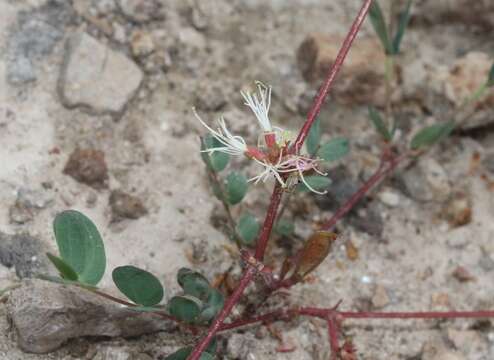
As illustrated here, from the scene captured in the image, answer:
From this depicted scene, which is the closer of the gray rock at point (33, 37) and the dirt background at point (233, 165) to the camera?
the dirt background at point (233, 165)

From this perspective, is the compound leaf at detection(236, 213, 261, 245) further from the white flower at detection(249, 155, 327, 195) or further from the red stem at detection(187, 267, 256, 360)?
the white flower at detection(249, 155, 327, 195)

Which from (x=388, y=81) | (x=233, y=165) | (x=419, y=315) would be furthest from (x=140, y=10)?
(x=419, y=315)

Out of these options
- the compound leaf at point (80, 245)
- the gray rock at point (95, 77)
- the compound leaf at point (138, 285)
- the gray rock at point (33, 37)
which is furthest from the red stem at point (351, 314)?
the gray rock at point (33, 37)

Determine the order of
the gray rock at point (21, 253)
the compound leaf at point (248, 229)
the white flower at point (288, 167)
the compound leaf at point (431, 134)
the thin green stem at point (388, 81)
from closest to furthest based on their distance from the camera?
the white flower at point (288, 167)
the gray rock at point (21, 253)
the compound leaf at point (248, 229)
the compound leaf at point (431, 134)
the thin green stem at point (388, 81)

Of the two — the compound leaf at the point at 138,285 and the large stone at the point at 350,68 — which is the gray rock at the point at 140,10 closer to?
the large stone at the point at 350,68

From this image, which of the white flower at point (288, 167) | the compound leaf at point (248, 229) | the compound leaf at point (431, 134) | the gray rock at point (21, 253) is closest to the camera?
the white flower at point (288, 167)

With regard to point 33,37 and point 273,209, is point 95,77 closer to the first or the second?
point 33,37

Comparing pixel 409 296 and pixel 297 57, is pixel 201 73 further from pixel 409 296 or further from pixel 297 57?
pixel 409 296
